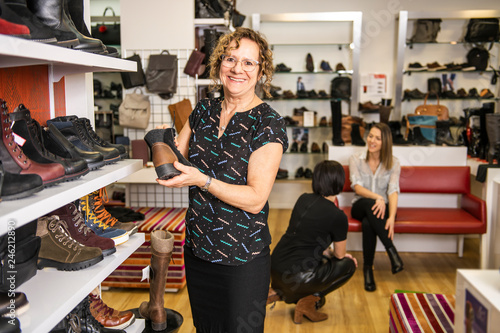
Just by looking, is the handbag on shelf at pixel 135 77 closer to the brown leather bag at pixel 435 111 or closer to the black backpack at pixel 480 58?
the brown leather bag at pixel 435 111

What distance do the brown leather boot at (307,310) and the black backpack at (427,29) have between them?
4.53 metres

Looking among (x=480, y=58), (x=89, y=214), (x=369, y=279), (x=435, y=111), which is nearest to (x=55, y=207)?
(x=89, y=214)

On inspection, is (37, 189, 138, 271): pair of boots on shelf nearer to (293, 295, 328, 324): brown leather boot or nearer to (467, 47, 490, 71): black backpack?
(293, 295, 328, 324): brown leather boot

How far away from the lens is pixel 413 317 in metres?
2.49

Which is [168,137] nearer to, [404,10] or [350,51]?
[350,51]

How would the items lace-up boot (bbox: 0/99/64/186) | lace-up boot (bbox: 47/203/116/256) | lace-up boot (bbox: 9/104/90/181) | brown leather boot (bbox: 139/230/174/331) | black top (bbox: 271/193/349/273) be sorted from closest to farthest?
1. lace-up boot (bbox: 0/99/64/186)
2. lace-up boot (bbox: 9/104/90/181)
3. lace-up boot (bbox: 47/203/116/256)
4. brown leather boot (bbox: 139/230/174/331)
5. black top (bbox: 271/193/349/273)

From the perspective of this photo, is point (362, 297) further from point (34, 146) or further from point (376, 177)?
point (34, 146)

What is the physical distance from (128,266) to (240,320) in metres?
2.05

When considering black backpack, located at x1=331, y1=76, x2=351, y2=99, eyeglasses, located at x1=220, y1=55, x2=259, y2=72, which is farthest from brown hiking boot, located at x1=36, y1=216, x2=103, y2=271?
black backpack, located at x1=331, y1=76, x2=351, y2=99

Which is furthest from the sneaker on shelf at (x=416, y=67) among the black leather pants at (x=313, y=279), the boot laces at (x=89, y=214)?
the boot laces at (x=89, y=214)

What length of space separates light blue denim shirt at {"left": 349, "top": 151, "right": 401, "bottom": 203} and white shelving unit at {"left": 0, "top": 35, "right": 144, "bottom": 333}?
281cm

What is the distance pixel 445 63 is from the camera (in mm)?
6785

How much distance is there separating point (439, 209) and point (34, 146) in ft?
13.7

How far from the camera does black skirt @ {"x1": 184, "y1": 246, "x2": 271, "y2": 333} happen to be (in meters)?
2.01
